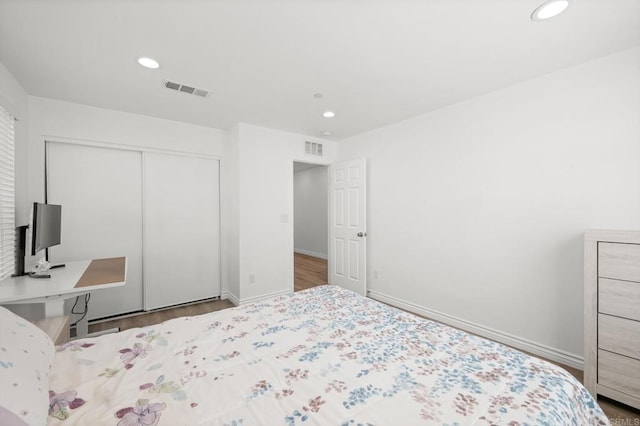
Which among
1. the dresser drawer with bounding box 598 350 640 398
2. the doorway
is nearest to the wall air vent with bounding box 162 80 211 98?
the dresser drawer with bounding box 598 350 640 398

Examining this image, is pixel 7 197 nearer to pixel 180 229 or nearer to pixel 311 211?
pixel 180 229

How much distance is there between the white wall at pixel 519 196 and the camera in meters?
2.05

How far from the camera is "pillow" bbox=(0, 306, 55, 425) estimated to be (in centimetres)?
73

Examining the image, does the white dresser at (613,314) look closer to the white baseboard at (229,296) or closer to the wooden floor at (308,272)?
the wooden floor at (308,272)

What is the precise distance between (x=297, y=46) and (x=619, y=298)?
2747 mm

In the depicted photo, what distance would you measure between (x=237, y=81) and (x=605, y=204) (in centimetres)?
317

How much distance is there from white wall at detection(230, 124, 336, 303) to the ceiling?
930mm

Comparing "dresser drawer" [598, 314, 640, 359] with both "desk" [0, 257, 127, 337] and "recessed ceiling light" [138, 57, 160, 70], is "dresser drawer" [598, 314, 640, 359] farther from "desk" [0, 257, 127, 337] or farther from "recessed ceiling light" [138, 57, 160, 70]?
"recessed ceiling light" [138, 57, 160, 70]

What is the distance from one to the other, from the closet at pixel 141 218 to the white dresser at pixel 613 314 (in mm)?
3926

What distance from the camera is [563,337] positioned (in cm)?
227

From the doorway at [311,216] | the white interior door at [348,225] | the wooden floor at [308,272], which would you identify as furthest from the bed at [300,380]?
the doorway at [311,216]

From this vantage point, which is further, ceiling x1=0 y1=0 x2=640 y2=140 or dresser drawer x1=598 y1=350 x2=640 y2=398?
dresser drawer x1=598 y1=350 x2=640 y2=398

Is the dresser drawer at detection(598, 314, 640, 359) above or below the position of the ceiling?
below

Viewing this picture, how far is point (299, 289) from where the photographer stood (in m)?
4.40
